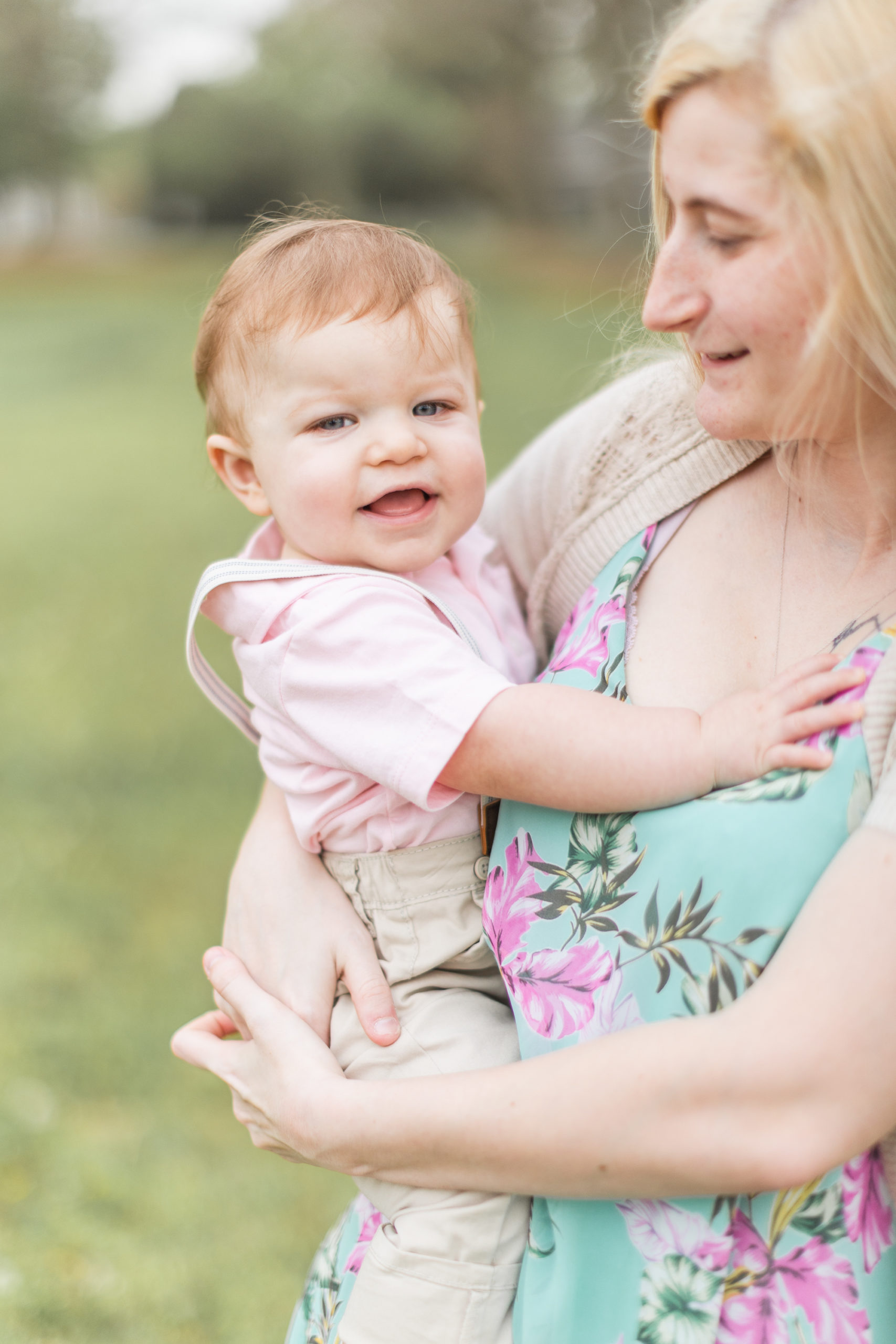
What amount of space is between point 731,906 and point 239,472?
854 mm

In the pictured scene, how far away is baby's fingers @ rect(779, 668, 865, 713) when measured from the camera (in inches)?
48.0

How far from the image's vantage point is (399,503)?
59.9 inches

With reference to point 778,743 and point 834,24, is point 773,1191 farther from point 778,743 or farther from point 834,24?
point 834,24

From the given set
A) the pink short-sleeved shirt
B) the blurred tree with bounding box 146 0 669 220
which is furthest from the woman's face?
the blurred tree with bounding box 146 0 669 220

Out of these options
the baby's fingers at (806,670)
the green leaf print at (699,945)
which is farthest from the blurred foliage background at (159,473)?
the green leaf print at (699,945)

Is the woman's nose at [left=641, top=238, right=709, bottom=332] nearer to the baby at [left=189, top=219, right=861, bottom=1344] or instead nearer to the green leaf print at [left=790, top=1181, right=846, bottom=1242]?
the baby at [left=189, top=219, right=861, bottom=1344]

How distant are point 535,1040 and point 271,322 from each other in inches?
34.7

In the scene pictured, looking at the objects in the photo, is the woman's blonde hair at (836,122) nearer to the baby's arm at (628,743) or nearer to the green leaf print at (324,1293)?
the baby's arm at (628,743)

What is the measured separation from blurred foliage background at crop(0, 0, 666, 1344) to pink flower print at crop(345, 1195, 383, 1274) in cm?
120

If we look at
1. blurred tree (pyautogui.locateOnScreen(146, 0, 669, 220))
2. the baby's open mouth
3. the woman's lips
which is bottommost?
the baby's open mouth

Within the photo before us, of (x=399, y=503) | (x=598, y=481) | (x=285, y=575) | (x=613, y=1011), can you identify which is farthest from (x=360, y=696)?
(x=598, y=481)

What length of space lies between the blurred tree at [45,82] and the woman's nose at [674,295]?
17.2m

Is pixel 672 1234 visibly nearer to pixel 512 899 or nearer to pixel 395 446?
pixel 512 899

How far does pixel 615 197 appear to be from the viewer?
14.0 metres
